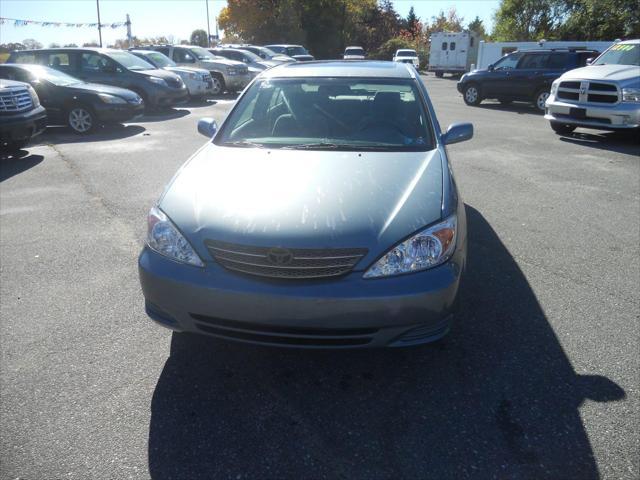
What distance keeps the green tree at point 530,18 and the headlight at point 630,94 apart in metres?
27.9

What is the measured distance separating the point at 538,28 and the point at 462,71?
6.16m

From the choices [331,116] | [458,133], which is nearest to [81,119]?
[331,116]

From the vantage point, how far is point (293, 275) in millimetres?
2541

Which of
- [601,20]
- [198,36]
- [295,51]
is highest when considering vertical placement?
[198,36]

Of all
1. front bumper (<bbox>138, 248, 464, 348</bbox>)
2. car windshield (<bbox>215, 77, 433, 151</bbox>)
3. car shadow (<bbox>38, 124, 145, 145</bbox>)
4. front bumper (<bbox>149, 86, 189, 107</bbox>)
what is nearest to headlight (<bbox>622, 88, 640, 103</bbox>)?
car windshield (<bbox>215, 77, 433, 151</bbox>)

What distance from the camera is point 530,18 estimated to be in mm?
35312

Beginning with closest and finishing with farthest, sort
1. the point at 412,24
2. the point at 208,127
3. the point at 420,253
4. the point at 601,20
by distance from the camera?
the point at 420,253 → the point at 208,127 → the point at 601,20 → the point at 412,24

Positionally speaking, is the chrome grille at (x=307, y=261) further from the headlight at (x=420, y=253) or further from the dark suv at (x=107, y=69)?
the dark suv at (x=107, y=69)

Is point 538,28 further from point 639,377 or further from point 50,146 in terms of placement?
point 639,377

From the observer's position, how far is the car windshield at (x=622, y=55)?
34.8ft

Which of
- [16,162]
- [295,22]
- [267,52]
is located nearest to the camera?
[16,162]

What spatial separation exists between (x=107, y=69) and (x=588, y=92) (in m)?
11.5

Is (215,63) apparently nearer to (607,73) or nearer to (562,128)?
(562,128)

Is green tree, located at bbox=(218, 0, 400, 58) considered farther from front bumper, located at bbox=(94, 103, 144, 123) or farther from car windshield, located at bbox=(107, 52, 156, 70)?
front bumper, located at bbox=(94, 103, 144, 123)
